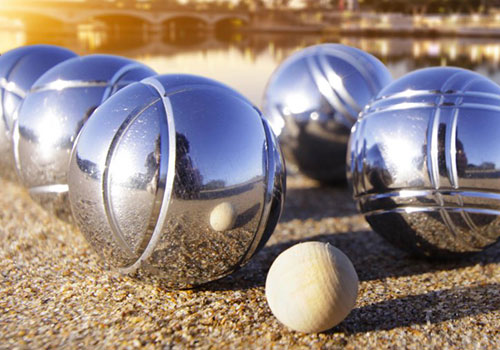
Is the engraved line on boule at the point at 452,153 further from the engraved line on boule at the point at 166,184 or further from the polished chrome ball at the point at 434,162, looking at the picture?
the engraved line on boule at the point at 166,184

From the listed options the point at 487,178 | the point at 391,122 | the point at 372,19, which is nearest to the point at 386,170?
the point at 391,122

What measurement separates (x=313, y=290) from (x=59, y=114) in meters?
3.93

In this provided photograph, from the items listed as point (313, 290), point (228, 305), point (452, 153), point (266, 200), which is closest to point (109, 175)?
point (266, 200)

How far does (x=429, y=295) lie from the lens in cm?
546

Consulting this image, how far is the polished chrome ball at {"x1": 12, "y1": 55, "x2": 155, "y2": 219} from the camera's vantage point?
21.5 ft

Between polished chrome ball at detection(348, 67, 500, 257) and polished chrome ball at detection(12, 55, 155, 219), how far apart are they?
310cm

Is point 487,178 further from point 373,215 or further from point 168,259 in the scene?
point 168,259

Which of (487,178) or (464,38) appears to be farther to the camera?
(464,38)

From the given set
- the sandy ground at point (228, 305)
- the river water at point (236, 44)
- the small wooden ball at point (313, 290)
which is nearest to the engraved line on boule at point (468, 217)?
the sandy ground at point (228, 305)

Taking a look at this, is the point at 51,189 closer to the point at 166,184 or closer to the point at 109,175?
the point at 109,175

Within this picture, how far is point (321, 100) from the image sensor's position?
8688 mm

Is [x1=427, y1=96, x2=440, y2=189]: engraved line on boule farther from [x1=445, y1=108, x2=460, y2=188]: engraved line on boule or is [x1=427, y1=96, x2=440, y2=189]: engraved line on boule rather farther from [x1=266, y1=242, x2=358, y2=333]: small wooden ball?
[x1=266, y1=242, x2=358, y2=333]: small wooden ball

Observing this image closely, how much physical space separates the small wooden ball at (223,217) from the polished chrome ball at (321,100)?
399 centimetres

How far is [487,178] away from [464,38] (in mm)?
71343
